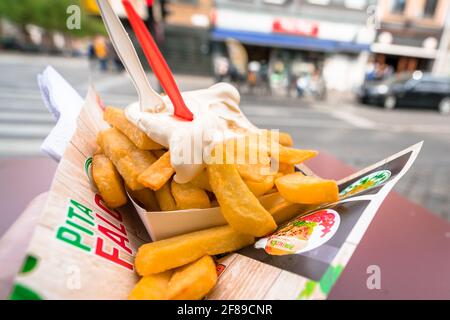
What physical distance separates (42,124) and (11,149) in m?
1.45

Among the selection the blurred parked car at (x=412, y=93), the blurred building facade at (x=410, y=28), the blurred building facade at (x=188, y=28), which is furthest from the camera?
the blurred building facade at (x=410, y=28)

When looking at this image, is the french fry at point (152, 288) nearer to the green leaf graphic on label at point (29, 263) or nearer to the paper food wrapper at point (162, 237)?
the paper food wrapper at point (162, 237)

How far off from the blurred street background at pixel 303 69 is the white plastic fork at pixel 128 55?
3.58m

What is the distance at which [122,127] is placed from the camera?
44.6 inches

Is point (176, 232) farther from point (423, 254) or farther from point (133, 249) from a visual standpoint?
point (423, 254)

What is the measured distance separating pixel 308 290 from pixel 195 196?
1.38 feet

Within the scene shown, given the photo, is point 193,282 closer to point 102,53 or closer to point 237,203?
point 237,203

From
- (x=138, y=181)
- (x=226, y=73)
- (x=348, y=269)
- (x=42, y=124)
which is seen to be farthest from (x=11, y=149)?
(x=226, y=73)

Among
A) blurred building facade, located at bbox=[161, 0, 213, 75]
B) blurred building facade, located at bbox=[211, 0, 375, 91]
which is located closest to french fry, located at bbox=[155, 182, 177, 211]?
blurred building facade, located at bbox=[211, 0, 375, 91]

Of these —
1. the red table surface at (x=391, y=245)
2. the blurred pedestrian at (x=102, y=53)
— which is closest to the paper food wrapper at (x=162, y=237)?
the red table surface at (x=391, y=245)

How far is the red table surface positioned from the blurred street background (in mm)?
2663

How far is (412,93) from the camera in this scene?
1280cm

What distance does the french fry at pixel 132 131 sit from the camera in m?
1.04

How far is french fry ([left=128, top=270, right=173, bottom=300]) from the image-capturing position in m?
0.77
